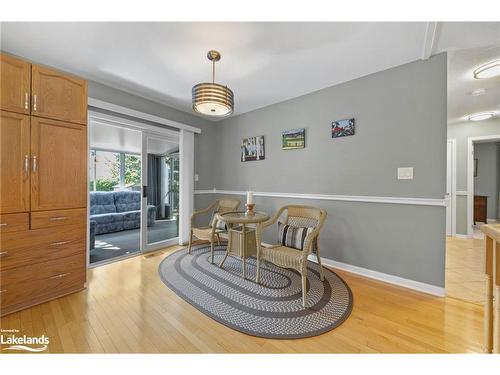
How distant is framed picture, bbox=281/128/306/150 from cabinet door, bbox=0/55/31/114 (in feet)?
9.70

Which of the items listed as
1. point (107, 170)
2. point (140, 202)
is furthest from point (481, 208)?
point (107, 170)

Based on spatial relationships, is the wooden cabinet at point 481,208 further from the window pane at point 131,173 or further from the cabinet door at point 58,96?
the window pane at point 131,173

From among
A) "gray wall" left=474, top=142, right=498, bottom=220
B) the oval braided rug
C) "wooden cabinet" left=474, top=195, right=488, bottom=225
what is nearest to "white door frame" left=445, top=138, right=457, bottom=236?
"wooden cabinet" left=474, top=195, right=488, bottom=225

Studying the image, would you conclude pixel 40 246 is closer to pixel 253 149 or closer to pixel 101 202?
pixel 253 149

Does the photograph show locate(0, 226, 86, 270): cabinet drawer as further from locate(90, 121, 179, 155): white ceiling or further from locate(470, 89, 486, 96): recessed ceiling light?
locate(470, 89, 486, 96): recessed ceiling light

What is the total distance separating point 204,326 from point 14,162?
84.0 inches

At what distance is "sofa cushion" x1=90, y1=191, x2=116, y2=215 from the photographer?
4.96m

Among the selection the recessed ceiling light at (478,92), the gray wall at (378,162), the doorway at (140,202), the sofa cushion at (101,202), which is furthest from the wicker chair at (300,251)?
the sofa cushion at (101,202)

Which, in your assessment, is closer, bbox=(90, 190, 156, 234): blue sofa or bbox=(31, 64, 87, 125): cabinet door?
bbox=(31, 64, 87, 125): cabinet door

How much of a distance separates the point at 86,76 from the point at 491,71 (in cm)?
492

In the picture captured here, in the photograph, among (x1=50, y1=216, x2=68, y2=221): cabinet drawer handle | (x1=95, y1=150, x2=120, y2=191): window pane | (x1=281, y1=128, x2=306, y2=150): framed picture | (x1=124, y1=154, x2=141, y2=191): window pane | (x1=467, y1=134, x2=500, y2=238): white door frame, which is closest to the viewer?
(x1=50, y1=216, x2=68, y2=221): cabinet drawer handle

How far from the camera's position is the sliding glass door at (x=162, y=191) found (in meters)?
3.67

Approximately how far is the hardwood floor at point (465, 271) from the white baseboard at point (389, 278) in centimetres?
13

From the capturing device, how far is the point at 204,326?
1.66 meters
